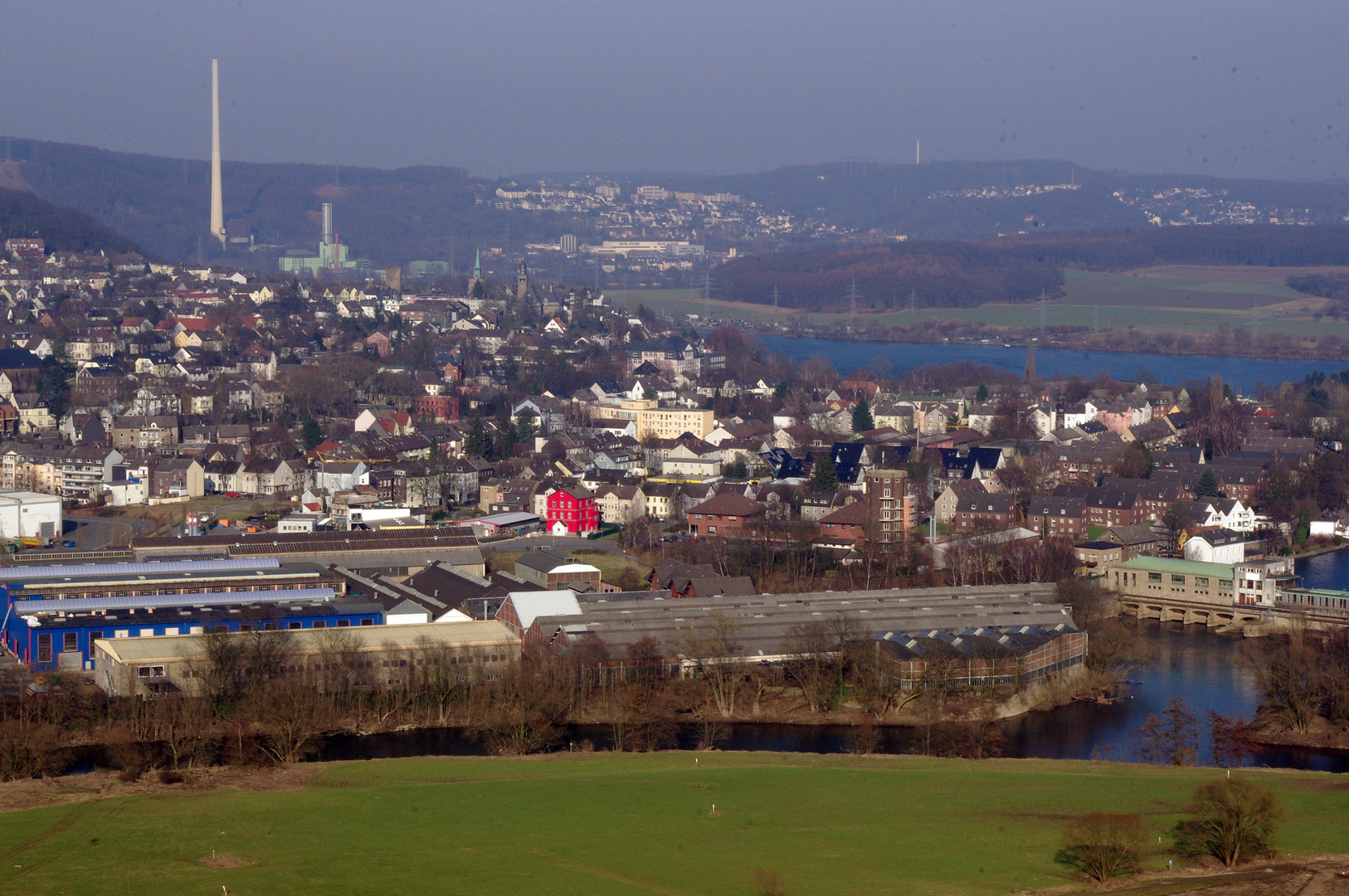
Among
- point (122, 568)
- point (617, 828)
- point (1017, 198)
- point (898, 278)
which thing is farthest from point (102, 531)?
point (1017, 198)

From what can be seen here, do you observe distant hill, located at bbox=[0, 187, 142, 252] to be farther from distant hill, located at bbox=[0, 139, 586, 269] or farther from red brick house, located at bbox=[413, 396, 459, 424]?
distant hill, located at bbox=[0, 139, 586, 269]

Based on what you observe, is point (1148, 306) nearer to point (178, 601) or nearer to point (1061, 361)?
point (1061, 361)

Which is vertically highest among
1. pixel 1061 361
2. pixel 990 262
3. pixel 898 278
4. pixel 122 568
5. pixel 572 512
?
pixel 990 262

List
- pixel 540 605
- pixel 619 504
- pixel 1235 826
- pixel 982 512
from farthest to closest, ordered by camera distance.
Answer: pixel 619 504, pixel 982 512, pixel 540 605, pixel 1235 826

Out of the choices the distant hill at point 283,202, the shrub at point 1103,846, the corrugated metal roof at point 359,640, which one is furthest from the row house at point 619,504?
the distant hill at point 283,202

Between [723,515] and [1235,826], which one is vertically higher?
[1235,826]

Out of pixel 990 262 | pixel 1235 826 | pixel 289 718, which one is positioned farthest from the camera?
pixel 990 262

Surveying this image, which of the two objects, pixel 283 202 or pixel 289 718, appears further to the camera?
pixel 283 202

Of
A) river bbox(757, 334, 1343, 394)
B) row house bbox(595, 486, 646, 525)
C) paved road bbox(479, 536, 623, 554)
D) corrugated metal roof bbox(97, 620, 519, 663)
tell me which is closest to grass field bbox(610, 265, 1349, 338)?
river bbox(757, 334, 1343, 394)
